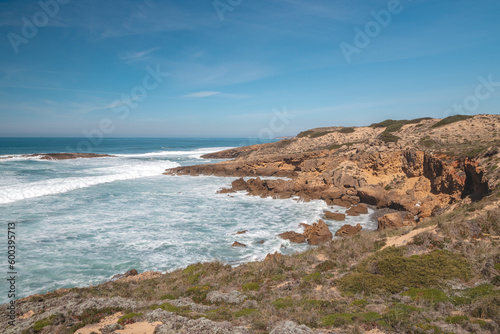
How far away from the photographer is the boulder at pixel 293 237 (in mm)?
16766

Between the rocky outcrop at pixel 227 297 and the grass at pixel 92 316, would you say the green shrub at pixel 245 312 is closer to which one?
the rocky outcrop at pixel 227 297

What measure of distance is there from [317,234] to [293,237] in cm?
155

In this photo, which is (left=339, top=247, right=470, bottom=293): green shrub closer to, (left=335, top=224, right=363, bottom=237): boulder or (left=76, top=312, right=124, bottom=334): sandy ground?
(left=335, top=224, right=363, bottom=237): boulder

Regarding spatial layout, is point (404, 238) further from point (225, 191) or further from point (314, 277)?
point (225, 191)

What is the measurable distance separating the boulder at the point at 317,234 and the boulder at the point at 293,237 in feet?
1.38

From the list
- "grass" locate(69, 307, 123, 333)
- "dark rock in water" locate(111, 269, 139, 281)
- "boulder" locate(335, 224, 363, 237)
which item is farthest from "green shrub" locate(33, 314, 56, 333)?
"boulder" locate(335, 224, 363, 237)

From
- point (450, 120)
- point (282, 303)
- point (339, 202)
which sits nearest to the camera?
point (282, 303)

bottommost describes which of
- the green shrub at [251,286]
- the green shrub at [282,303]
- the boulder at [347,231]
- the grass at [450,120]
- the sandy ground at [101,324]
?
the boulder at [347,231]

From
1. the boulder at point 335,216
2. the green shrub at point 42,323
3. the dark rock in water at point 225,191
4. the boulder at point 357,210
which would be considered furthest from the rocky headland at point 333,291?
the dark rock in water at point 225,191

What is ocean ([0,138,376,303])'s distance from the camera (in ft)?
44.7

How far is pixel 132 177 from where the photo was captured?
41.2 meters

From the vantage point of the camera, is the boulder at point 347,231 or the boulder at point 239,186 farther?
the boulder at point 239,186

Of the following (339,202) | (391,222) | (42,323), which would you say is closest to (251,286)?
(42,323)

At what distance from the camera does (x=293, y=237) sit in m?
17.0
